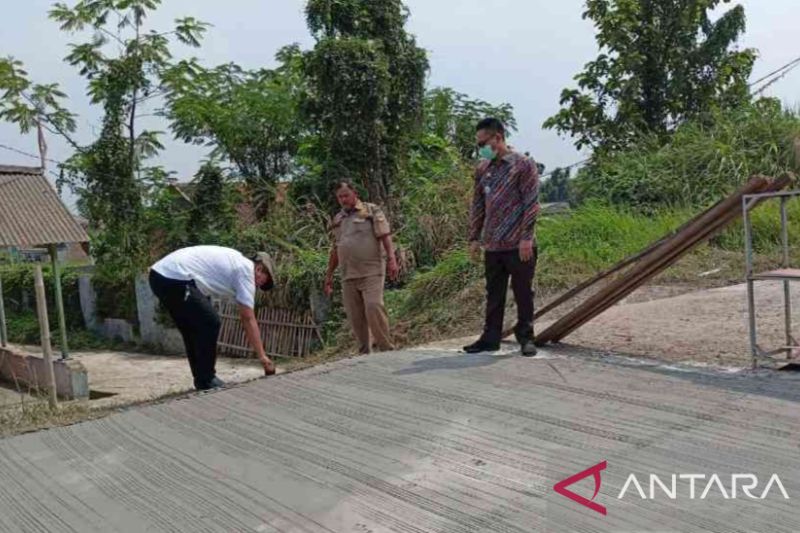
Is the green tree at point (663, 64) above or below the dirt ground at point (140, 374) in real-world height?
above

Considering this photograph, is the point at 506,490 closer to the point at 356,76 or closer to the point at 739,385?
the point at 739,385

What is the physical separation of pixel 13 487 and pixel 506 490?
187cm

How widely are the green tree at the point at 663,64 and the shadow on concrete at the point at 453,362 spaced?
987cm

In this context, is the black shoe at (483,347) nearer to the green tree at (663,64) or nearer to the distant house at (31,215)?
the distant house at (31,215)

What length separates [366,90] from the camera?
1114cm

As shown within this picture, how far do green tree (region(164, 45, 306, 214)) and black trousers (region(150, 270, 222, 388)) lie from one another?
967 centimetres

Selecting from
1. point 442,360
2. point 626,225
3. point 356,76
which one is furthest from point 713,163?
point 442,360

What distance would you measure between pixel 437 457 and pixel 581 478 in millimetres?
548

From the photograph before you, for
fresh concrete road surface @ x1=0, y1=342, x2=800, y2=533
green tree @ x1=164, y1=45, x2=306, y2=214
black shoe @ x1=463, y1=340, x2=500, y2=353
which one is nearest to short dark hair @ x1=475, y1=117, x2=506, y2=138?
black shoe @ x1=463, y1=340, x2=500, y2=353

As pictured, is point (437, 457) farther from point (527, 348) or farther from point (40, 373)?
point (40, 373)

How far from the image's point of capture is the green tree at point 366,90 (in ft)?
36.6

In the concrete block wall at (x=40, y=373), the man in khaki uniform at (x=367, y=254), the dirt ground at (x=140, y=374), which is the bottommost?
the dirt ground at (x=140, y=374)

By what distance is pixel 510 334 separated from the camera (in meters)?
4.97

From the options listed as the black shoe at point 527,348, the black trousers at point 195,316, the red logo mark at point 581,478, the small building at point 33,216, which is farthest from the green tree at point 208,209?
the red logo mark at point 581,478
